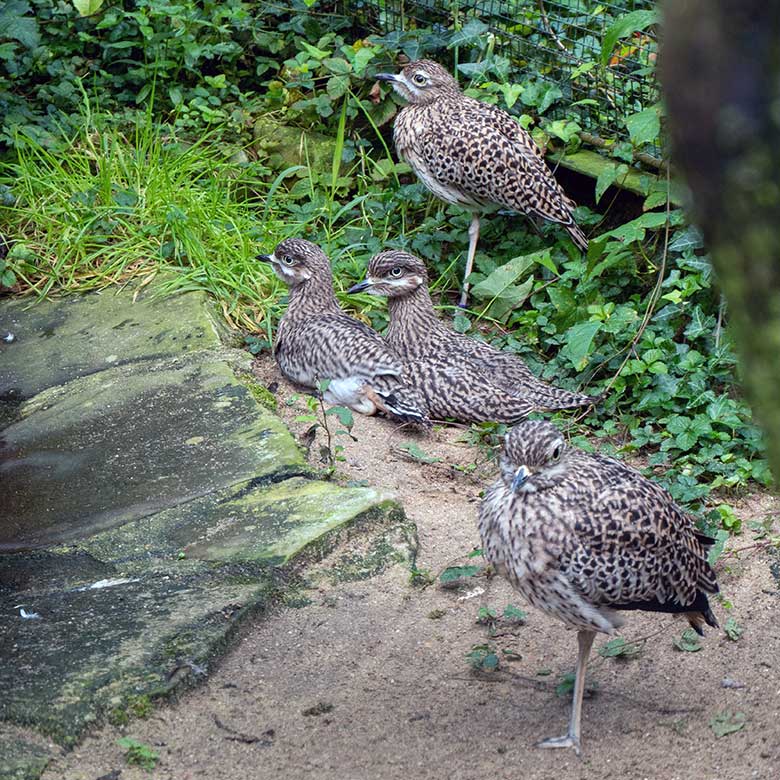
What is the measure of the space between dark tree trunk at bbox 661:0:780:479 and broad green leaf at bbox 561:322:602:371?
176 inches

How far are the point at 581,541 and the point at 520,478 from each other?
0.82ft

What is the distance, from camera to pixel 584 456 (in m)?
3.81

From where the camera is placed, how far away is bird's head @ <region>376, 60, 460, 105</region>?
7238 mm

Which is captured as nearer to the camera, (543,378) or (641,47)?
(543,378)

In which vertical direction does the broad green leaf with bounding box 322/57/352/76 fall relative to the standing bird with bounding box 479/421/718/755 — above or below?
above

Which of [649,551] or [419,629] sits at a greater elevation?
[649,551]

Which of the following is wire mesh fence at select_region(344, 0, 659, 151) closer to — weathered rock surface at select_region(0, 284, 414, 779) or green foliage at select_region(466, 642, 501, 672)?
weathered rock surface at select_region(0, 284, 414, 779)

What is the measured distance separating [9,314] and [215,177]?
157 cm

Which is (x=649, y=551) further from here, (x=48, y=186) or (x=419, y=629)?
(x=48, y=186)

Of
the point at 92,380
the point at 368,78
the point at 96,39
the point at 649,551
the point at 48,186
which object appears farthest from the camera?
the point at 96,39

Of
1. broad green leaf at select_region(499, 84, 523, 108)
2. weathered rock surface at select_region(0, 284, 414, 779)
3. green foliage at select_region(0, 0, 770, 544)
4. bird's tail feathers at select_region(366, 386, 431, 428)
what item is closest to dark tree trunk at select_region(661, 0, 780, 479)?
weathered rock surface at select_region(0, 284, 414, 779)

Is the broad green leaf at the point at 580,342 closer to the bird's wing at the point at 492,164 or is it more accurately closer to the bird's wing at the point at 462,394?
the bird's wing at the point at 462,394

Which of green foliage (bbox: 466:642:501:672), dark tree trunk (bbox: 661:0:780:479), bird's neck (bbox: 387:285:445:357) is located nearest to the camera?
dark tree trunk (bbox: 661:0:780:479)

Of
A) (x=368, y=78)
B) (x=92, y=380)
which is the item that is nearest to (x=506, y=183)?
(x=368, y=78)
